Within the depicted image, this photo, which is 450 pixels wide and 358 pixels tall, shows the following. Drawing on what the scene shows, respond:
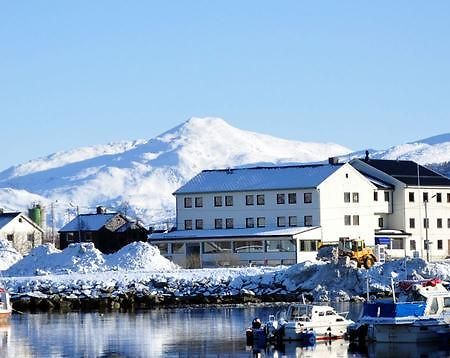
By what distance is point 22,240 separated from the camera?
116 metres

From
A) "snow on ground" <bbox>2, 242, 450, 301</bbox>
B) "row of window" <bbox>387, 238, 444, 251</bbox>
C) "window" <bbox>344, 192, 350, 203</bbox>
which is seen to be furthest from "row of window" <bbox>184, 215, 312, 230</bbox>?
"snow on ground" <bbox>2, 242, 450, 301</bbox>

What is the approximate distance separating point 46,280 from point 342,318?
1191 inches

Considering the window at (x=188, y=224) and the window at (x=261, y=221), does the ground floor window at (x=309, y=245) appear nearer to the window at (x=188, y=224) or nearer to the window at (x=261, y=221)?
the window at (x=261, y=221)

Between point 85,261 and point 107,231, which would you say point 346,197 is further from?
point 85,261

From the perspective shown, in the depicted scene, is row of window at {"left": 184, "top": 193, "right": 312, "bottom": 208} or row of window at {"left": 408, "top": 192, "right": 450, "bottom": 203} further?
row of window at {"left": 408, "top": 192, "right": 450, "bottom": 203}

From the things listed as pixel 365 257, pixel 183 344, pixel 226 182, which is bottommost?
pixel 183 344

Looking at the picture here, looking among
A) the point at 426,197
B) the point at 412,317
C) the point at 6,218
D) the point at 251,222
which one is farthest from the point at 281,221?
the point at 412,317

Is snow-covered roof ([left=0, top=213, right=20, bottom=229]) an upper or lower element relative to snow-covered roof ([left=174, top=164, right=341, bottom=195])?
lower

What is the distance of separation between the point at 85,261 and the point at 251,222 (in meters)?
17.2

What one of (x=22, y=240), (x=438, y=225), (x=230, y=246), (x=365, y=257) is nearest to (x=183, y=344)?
(x=365, y=257)

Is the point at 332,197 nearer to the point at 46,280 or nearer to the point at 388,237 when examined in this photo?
the point at 388,237

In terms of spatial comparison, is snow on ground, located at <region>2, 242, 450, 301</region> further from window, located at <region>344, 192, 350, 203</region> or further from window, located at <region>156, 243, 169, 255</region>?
window, located at <region>344, 192, 350, 203</region>

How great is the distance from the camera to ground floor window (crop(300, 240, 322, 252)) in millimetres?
94250

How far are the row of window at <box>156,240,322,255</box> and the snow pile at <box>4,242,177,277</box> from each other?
9328mm
